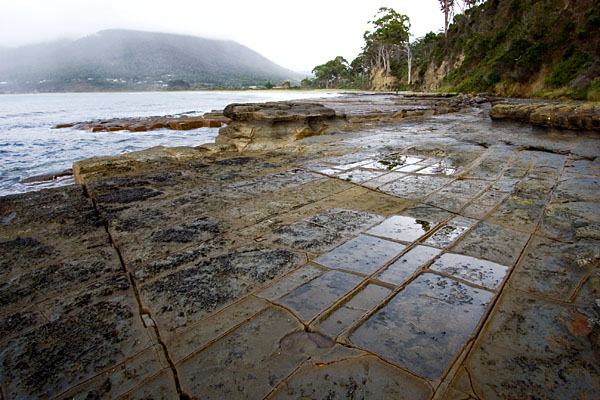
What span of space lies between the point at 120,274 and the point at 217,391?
120 cm

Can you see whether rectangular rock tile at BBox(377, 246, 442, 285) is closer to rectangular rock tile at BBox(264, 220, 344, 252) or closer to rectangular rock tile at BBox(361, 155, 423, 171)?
rectangular rock tile at BBox(264, 220, 344, 252)

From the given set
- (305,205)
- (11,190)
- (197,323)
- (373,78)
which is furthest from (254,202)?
(373,78)

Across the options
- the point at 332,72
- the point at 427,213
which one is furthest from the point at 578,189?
the point at 332,72

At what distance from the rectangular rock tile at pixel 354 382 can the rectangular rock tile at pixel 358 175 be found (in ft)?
10.1

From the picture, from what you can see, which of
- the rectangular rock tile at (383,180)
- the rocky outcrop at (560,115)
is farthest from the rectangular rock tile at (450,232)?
the rocky outcrop at (560,115)

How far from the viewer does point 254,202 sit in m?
3.52

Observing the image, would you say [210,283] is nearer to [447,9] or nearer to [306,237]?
[306,237]

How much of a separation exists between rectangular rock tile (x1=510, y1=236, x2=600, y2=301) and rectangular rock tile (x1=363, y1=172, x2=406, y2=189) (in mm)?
1880

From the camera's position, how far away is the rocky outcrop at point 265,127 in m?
7.73

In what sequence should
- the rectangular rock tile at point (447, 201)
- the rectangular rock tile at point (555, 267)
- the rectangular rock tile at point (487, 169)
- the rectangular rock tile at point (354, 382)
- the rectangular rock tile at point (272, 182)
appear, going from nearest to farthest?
the rectangular rock tile at point (354, 382) < the rectangular rock tile at point (555, 267) < the rectangular rock tile at point (447, 201) < the rectangular rock tile at point (272, 182) < the rectangular rock tile at point (487, 169)

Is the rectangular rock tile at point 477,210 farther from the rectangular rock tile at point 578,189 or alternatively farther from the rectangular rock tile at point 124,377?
the rectangular rock tile at point 124,377

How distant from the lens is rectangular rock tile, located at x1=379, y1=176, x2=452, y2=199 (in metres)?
3.71

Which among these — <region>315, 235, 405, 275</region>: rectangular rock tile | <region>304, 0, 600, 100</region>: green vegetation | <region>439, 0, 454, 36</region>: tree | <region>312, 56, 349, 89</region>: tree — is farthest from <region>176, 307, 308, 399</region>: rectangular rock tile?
<region>312, 56, 349, 89</region>: tree

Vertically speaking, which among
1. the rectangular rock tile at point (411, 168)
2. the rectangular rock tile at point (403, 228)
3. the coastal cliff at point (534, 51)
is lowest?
the rectangular rock tile at point (403, 228)
